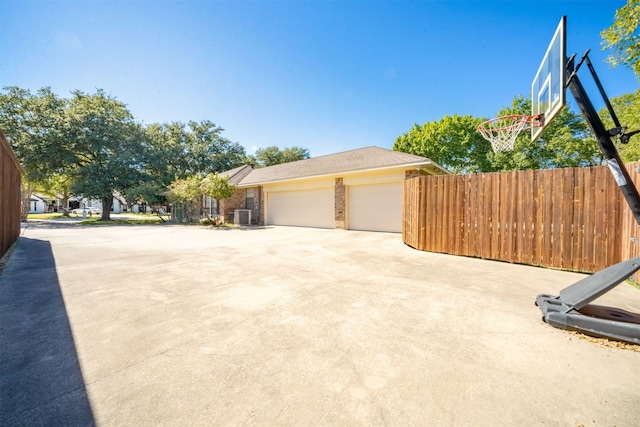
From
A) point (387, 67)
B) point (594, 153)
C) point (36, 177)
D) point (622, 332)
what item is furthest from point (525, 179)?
point (36, 177)

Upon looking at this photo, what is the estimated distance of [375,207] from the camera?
1144cm

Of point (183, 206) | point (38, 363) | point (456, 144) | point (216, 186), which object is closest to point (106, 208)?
point (183, 206)

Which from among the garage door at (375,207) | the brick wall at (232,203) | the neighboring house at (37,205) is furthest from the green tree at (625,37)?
the neighboring house at (37,205)

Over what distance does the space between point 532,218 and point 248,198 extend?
605 inches

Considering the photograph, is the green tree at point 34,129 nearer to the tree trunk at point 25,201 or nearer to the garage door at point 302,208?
the tree trunk at point 25,201

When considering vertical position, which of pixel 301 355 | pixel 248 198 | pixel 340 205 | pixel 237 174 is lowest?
pixel 301 355

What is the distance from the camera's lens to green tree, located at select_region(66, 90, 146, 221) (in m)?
19.8

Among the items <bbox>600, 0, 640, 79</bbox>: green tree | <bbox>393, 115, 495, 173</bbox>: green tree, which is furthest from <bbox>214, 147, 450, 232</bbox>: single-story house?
<bbox>393, 115, 495, 173</bbox>: green tree

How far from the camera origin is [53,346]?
7.42 feet

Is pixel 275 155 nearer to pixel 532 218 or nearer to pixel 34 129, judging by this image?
pixel 34 129

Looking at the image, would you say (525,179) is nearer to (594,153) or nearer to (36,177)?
(594,153)

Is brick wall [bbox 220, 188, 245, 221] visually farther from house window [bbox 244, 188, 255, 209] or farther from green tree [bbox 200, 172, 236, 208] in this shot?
green tree [bbox 200, 172, 236, 208]

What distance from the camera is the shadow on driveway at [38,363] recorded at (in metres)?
1.49

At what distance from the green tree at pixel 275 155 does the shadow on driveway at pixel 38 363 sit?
105 feet
